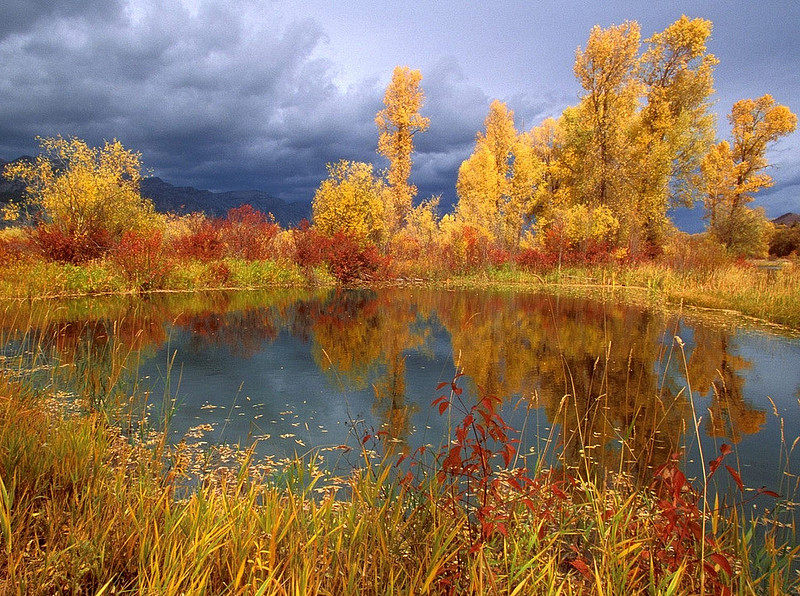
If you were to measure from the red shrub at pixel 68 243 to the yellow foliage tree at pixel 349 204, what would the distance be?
32.9 ft

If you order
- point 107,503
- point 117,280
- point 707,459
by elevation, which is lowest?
point 707,459

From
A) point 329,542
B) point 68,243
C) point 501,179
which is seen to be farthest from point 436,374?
point 501,179

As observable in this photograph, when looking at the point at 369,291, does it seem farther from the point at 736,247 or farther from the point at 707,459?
the point at 736,247

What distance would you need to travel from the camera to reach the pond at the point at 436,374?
4047 mm

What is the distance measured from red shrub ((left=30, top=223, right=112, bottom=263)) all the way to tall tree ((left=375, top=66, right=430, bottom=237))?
17.7 meters

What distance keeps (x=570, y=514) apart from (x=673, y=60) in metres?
28.1

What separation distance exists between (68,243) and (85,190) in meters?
6.36

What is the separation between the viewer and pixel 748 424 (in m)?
4.80

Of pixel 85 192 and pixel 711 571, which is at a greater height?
pixel 85 192

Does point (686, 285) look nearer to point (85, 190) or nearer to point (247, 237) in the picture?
point (247, 237)

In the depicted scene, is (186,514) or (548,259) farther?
(548,259)

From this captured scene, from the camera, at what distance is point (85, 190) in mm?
19297

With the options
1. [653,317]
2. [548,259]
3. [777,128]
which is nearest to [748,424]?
[653,317]

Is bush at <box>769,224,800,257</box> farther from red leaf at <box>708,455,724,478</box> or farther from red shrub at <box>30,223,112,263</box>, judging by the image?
red leaf at <box>708,455,724,478</box>
